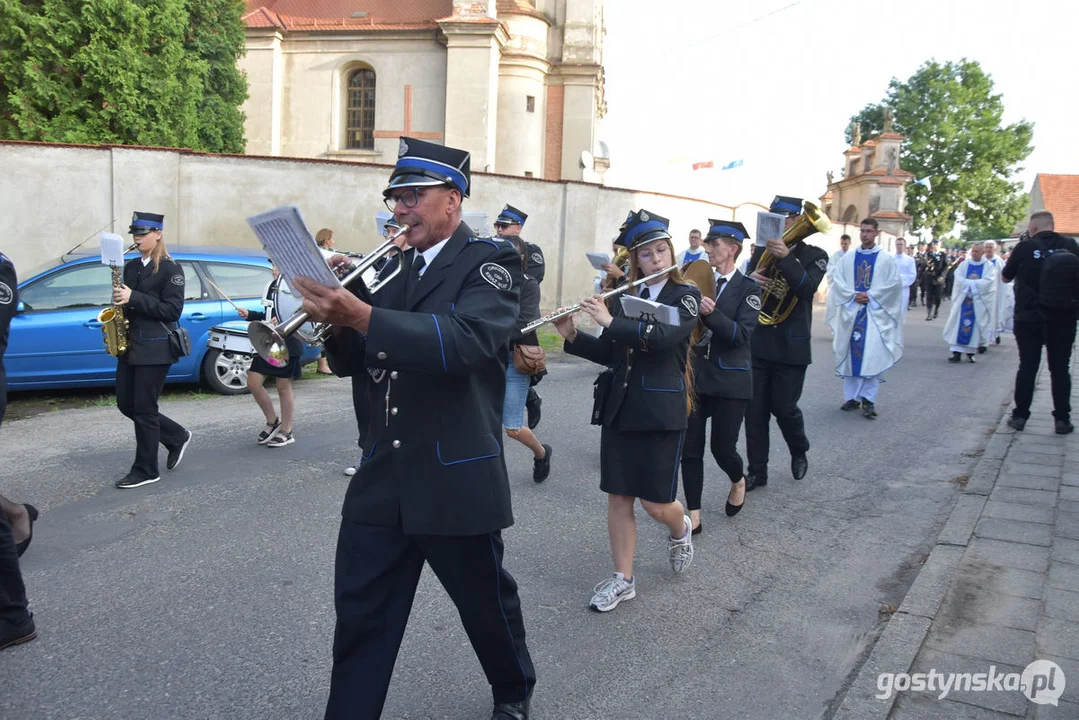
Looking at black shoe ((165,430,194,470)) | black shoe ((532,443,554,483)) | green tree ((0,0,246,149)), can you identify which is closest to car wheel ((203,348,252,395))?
black shoe ((165,430,194,470))

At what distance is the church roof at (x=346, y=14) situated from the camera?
29.1 metres

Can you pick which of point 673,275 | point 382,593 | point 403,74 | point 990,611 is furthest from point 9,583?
point 403,74

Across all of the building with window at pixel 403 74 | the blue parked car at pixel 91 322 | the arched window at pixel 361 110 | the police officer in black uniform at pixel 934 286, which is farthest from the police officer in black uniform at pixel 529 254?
the arched window at pixel 361 110

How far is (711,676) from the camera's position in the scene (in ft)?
12.2

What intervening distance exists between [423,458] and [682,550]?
2411 mm

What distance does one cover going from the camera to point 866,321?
1023cm

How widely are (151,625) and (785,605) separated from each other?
123 inches

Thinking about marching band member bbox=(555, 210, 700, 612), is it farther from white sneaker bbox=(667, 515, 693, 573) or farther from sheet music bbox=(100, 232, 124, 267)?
sheet music bbox=(100, 232, 124, 267)

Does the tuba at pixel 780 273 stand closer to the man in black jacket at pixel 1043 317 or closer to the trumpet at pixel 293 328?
the man in black jacket at pixel 1043 317

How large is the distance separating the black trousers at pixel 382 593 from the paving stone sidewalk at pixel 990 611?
1533mm

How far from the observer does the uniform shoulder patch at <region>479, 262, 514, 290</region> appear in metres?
2.71

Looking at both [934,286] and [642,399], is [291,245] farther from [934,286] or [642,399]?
[934,286]

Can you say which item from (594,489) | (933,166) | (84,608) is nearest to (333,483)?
(594,489)

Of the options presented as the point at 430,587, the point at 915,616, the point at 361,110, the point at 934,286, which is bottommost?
the point at 430,587
